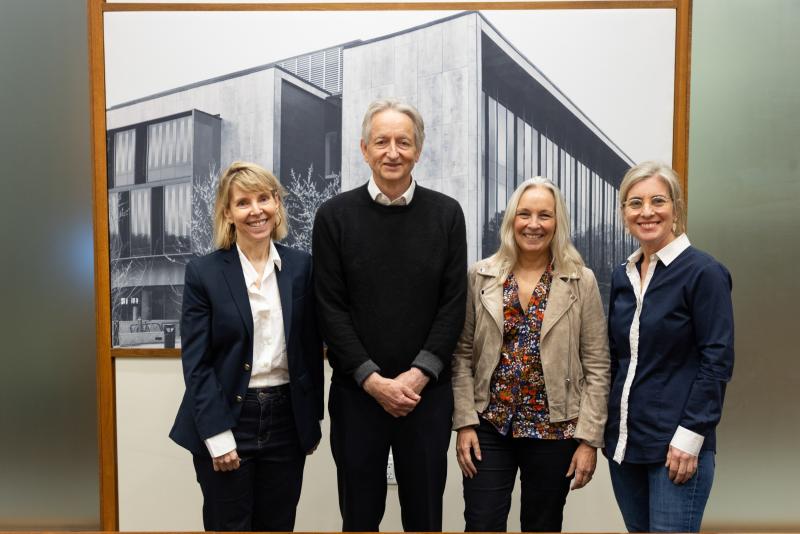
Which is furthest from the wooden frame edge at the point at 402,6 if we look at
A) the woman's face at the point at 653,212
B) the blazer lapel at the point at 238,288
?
the blazer lapel at the point at 238,288

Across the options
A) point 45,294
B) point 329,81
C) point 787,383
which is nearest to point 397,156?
point 329,81

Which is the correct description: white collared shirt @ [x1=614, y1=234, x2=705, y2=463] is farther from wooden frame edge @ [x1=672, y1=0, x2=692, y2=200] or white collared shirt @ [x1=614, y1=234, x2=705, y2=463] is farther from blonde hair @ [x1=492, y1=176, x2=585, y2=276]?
wooden frame edge @ [x1=672, y1=0, x2=692, y2=200]

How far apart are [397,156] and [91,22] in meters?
1.68

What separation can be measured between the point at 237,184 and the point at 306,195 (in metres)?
0.80

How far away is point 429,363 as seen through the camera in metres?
1.63

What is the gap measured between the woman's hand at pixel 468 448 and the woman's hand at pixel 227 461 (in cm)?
66

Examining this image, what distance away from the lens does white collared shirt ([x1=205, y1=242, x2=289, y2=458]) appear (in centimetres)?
166

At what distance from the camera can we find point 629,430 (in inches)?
61.9

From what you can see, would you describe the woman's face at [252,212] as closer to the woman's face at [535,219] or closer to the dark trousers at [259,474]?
the dark trousers at [259,474]

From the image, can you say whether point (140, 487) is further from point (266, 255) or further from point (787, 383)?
point (787, 383)

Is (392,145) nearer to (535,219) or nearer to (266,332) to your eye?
(535,219)

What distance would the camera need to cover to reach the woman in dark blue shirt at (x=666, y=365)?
1.47 meters

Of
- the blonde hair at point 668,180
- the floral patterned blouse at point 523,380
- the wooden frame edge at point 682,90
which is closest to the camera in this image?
the blonde hair at point 668,180

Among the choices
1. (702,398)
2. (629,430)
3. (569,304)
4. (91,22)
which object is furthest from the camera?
(91,22)
